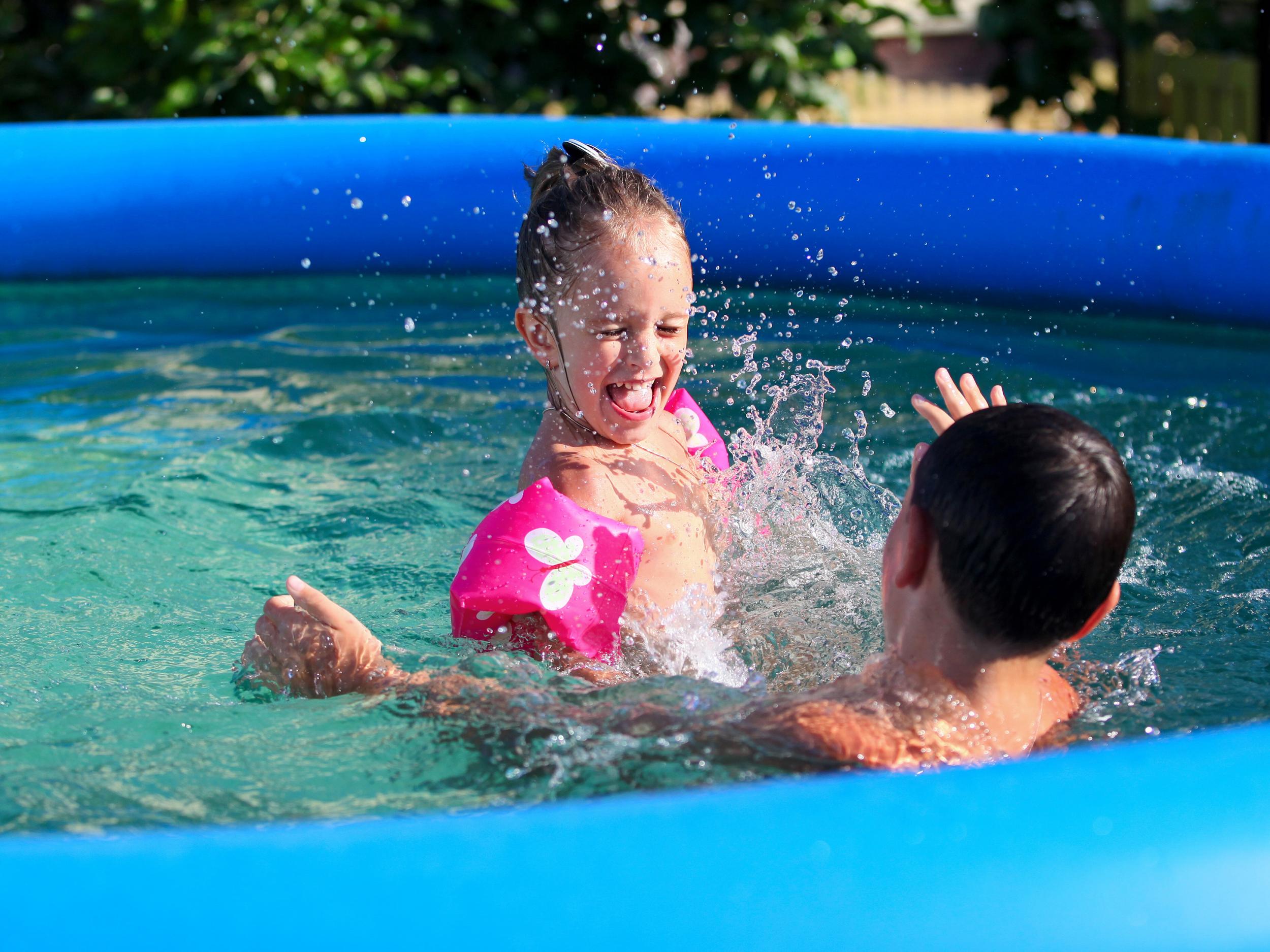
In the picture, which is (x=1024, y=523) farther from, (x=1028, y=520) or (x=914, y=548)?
(x=914, y=548)

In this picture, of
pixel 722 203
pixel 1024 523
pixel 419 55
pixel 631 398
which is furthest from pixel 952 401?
pixel 419 55

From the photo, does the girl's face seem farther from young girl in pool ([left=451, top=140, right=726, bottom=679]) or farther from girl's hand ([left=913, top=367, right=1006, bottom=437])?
girl's hand ([left=913, top=367, right=1006, bottom=437])

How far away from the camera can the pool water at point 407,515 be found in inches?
81.4

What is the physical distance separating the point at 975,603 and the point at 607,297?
924 millimetres

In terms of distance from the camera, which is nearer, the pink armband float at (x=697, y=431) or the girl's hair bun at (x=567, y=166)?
the girl's hair bun at (x=567, y=166)

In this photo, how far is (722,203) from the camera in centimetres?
432

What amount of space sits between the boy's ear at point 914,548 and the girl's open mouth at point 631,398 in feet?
2.35

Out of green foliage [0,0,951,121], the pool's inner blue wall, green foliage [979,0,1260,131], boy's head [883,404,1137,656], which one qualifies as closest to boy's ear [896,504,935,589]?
boy's head [883,404,1137,656]

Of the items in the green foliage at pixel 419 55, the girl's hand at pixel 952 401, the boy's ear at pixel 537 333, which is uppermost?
the green foliage at pixel 419 55

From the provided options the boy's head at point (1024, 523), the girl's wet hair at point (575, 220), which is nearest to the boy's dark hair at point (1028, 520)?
the boy's head at point (1024, 523)

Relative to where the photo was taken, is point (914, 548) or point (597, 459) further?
point (597, 459)

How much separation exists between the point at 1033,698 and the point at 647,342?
2.90ft

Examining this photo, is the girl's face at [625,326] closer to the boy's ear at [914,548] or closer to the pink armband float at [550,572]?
the pink armband float at [550,572]

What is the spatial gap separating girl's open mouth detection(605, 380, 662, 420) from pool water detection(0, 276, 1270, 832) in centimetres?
40
